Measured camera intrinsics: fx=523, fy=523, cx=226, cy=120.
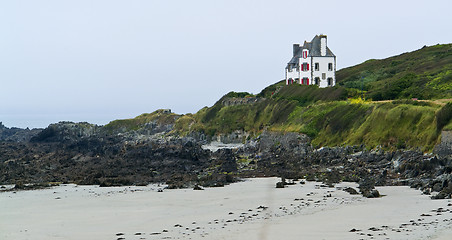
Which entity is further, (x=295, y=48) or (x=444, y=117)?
(x=295, y=48)

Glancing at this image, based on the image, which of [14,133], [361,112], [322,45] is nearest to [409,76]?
[322,45]

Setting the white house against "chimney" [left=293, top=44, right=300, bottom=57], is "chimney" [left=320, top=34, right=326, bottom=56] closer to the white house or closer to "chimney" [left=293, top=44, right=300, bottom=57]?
the white house

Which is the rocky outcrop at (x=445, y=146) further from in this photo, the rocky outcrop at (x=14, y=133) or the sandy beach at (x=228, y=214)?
the rocky outcrop at (x=14, y=133)

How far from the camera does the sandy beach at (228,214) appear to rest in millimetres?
14578

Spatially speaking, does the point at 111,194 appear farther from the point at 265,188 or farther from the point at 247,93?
the point at 247,93

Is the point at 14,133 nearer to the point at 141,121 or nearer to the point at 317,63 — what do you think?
the point at 141,121

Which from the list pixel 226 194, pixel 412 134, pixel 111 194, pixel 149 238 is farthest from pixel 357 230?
pixel 412 134

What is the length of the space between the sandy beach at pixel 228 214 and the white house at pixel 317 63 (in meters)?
49.1

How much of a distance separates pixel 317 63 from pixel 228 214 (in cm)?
5814

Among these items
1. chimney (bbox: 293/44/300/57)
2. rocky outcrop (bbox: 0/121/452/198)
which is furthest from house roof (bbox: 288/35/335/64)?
rocky outcrop (bbox: 0/121/452/198)

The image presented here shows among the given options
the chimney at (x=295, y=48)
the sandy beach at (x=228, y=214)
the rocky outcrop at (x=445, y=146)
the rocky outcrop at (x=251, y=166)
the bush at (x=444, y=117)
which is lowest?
the sandy beach at (x=228, y=214)

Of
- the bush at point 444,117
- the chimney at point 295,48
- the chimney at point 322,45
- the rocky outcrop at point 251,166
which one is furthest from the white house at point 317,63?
the bush at point 444,117

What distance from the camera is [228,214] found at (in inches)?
726

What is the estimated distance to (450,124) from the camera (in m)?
30.9
